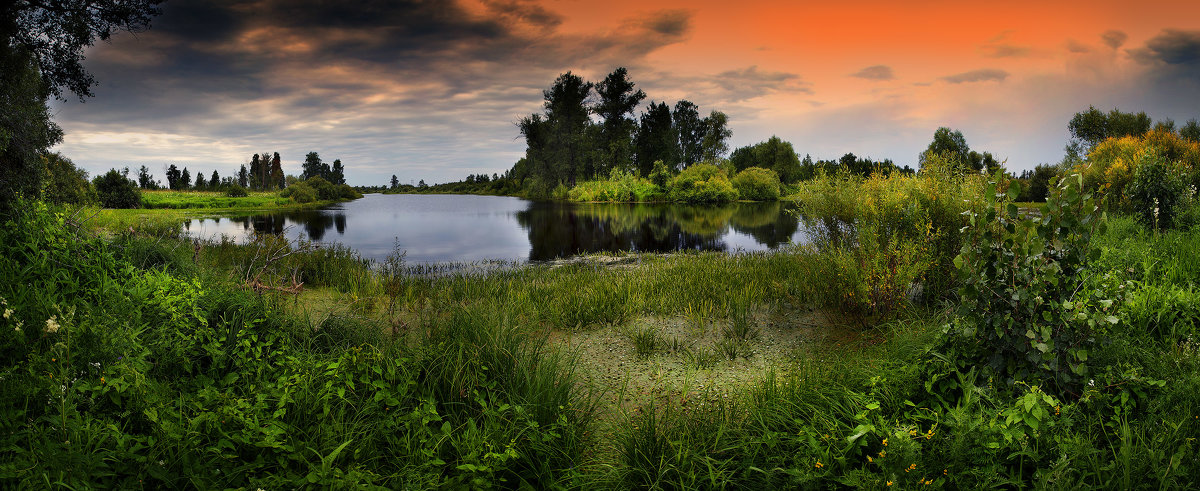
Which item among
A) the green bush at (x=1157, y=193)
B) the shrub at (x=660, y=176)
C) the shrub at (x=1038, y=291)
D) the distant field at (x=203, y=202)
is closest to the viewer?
the shrub at (x=1038, y=291)

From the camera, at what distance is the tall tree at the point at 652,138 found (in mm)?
58281

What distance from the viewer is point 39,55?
34.3 ft

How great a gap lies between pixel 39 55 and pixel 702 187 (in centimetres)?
4393

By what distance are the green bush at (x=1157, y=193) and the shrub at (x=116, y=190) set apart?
42683 millimetres

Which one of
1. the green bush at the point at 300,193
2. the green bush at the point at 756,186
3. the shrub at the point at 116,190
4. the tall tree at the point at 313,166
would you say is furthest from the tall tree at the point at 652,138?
the tall tree at the point at 313,166

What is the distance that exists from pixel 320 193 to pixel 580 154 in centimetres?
2938

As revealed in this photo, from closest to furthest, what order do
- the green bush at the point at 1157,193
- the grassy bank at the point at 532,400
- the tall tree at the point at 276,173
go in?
the grassy bank at the point at 532,400
the green bush at the point at 1157,193
the tall tree at the point at 276,173

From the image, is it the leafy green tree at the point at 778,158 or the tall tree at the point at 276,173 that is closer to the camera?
the leafy green tree at the point at 778,158

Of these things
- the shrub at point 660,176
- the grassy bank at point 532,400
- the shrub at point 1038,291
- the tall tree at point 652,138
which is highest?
the tall tree at point 652,138

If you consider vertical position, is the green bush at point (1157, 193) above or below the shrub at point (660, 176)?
below

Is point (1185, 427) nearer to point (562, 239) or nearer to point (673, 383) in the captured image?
point (673, 383)

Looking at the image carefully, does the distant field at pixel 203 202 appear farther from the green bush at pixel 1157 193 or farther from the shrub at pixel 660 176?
the green bush at pixel 1157 193

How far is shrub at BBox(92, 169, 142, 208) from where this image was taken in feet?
93.2

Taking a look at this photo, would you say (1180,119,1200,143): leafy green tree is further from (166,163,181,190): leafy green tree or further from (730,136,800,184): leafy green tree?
(166,163,181,190): leafy green tree
